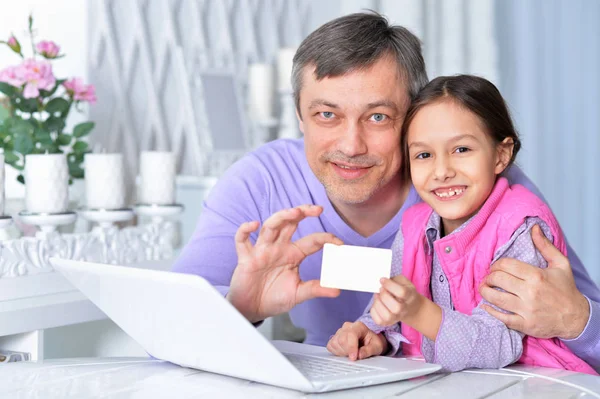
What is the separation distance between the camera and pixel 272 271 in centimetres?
124

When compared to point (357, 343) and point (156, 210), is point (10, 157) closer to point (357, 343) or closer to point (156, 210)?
point (156, 210)

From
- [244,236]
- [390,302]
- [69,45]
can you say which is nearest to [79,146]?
[69,45]

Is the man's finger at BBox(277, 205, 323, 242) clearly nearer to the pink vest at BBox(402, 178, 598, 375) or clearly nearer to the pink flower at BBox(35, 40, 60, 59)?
the pink vest at BBox(402, 178, 598, 375)

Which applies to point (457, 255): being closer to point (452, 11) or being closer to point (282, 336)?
point (282, 336)

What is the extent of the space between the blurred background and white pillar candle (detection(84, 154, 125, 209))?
0.39 metres

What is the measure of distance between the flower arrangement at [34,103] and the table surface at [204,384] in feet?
2.86

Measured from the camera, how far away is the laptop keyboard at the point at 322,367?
1.00 meters

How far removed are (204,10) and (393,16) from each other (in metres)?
0.79

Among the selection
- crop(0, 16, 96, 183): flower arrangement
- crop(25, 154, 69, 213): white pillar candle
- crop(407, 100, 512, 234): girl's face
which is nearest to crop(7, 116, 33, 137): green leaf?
crop(0, 16, 96, 183): flower arrangement

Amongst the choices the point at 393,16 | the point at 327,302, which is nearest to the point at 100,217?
the point at 327,302

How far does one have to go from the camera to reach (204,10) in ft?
8.56

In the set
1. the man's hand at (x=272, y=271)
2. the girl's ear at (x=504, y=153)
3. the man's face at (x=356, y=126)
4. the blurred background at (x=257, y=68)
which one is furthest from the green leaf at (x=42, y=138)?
the girl's ear at (x=504, y=153)

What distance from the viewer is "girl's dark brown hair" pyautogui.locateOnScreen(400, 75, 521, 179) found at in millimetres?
1312

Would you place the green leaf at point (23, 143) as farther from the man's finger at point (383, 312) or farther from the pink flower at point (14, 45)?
the man's finger at point (383, 312)
